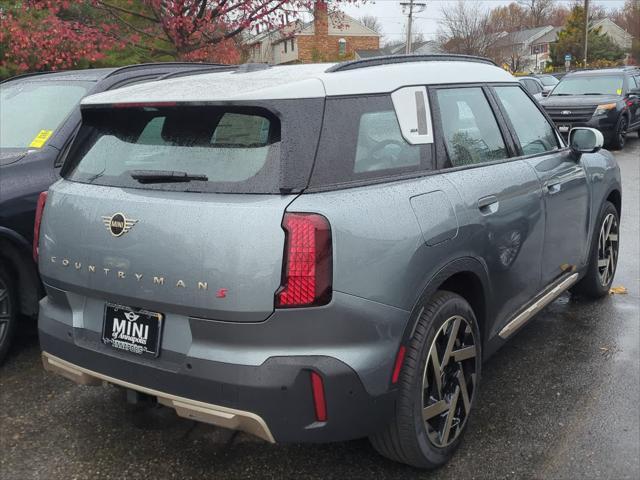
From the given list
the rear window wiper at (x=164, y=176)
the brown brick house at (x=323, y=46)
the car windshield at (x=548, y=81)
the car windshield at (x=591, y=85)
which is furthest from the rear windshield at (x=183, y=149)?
the brown brick house at (x=323, y=46)

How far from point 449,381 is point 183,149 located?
158 centimetres

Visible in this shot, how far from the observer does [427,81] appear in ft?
10.2

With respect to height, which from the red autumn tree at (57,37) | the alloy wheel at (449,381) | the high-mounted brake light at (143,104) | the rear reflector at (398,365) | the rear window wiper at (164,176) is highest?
the red autumn tree at (57,37)

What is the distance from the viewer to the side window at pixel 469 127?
319 centimetres

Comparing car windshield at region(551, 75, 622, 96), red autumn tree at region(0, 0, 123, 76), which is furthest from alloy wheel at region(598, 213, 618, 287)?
car windshield at region(551, 75, 622, 96)

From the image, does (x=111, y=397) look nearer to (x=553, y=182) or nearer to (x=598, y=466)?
(x=598, y=466)

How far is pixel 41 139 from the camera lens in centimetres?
434

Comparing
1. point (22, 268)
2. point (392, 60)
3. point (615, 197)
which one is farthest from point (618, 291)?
point (22, 268)

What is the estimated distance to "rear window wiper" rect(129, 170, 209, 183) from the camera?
2.55m

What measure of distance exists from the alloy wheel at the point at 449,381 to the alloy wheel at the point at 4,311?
8.97 ft

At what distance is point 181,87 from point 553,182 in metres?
2.33

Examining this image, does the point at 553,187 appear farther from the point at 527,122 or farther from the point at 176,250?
the point at 176,250

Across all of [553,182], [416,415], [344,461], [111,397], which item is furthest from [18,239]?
[553,182]

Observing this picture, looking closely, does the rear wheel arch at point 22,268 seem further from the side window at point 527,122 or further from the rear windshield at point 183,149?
the side window at point 527,122
